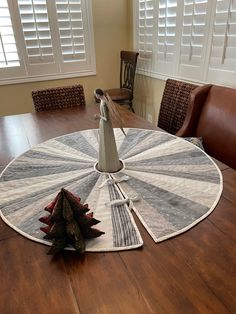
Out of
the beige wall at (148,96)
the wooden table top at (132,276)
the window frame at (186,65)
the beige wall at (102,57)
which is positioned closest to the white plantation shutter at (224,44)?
the window frame at (186,65)

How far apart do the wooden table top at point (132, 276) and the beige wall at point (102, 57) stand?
240cm

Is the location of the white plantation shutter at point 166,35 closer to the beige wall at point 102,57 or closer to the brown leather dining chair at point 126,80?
the brown leather dining chair at point 126,80

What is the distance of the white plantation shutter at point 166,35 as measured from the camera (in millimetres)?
2244

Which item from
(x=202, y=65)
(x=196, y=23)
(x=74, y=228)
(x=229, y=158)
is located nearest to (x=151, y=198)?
(x=74, y=228)

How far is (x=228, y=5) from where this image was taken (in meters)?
1.70

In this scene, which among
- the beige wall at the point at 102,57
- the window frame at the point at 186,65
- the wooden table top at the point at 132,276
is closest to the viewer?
the wooden table top at the point at 132,276

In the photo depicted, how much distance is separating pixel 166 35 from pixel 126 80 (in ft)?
2.54

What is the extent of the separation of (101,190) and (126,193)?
0.32 ft

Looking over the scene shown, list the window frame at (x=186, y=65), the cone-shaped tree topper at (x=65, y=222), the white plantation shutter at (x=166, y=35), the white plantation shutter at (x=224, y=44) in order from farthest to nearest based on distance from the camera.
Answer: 1. the white plantation shutter at (x=166, y=35)
2. the window frame at (x=186, y=65)
3. the white plantation shutter at (x=224, y=44)
4. the cone-shaped tree topper at (x=65, y=222)

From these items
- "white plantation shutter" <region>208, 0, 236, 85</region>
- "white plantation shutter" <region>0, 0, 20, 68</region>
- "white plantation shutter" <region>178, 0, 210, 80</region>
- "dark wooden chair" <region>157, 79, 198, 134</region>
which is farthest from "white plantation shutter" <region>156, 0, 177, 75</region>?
"white plantation shutter" <region>0, 0, 20, 68</region>

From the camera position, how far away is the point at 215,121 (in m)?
1.50

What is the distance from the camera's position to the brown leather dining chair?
2777 millimetres

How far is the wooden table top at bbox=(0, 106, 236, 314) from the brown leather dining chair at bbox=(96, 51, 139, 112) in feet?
7.26

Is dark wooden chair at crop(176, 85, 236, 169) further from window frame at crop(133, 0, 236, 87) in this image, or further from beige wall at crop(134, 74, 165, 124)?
beige wall at crop(134, 74, 165, 124)
